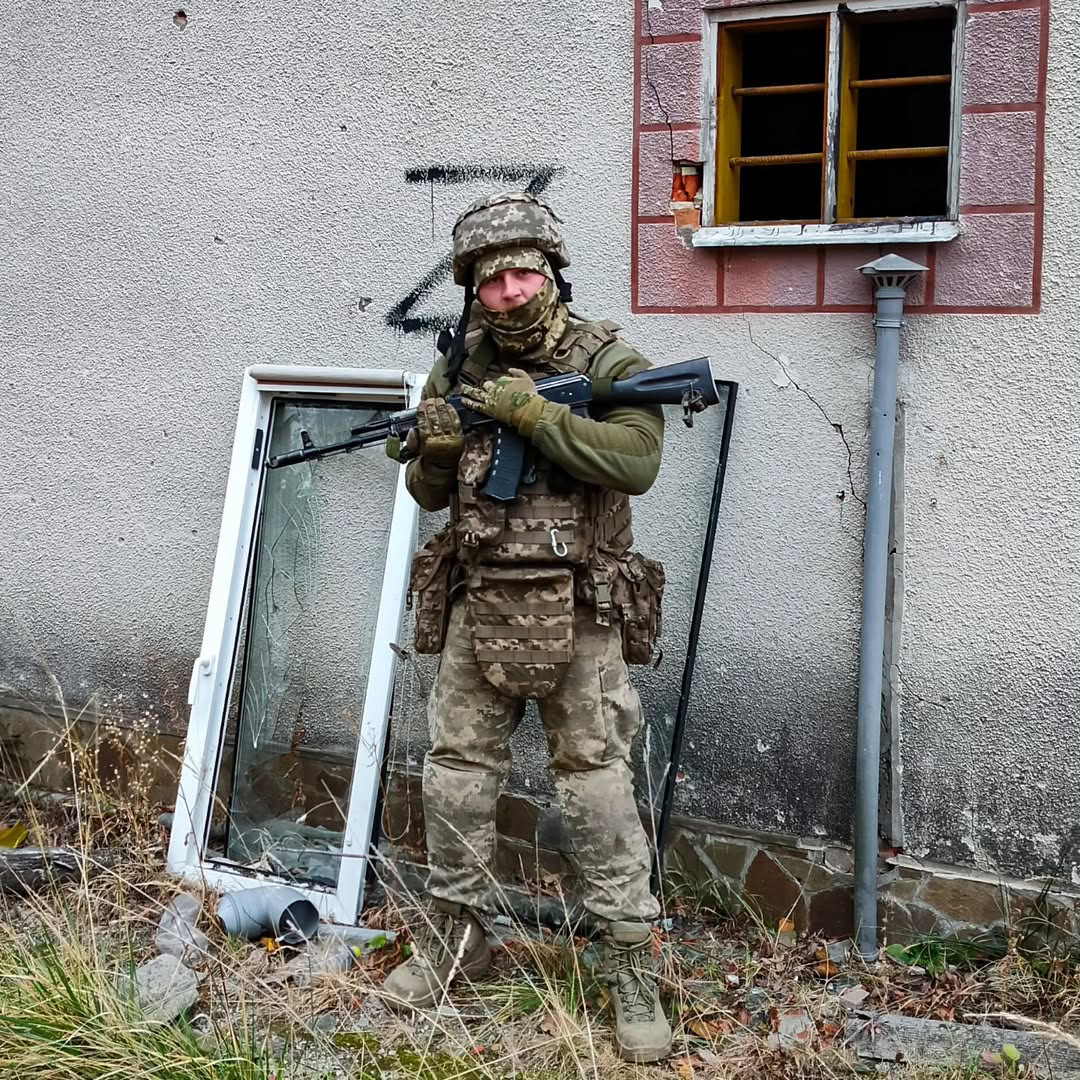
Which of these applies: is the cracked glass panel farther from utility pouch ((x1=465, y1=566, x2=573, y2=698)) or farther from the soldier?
utility pouch ((x1=465, y1=566, x2=573, y2=698))

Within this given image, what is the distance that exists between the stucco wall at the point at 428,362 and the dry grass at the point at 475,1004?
1.15 feet

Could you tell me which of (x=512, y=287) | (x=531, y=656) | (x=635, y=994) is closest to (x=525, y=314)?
(x=512, y=287)

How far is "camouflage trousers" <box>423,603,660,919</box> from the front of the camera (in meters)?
3.34

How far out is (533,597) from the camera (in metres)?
3.27

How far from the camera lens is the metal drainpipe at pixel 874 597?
3.46 metres

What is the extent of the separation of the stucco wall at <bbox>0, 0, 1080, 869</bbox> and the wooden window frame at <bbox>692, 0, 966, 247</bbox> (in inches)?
7.4

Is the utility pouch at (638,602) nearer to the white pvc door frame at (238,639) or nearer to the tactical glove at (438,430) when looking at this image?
the tactical glove at (438,430)

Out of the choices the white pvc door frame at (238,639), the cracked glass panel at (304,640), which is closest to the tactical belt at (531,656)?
the white pvc door frame at (238,639)

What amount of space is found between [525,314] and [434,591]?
0.77m

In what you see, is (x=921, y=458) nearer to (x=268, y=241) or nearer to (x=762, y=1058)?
(x=762, y=1058)

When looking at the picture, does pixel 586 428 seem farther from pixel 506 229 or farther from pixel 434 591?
pixel 434 591

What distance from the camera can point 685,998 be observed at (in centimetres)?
345

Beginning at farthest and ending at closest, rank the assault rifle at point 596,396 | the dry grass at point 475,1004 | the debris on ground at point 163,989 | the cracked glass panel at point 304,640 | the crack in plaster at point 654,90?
the cracked glass panel at point 304,640
the crack in plaster at point 654,90
the debris on ground at point 163,989
the assault rifle at point 596,396
the dry grass at point 475,1004

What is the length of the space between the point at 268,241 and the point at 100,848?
214 centimetres
